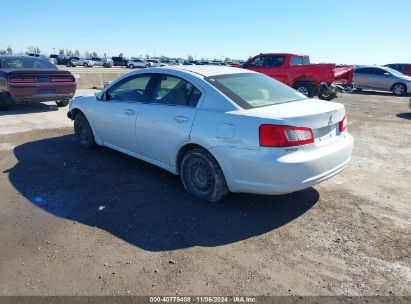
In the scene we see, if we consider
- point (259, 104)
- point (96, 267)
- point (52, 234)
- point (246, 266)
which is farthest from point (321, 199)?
point (52, 234)

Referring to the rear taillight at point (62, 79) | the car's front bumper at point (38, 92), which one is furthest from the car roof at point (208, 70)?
the rear taillight at point (62, 79)

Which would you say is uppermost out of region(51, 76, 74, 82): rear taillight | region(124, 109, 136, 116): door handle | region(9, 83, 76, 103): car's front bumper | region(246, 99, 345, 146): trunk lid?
region(246, 99, 345, 146): trunk lid

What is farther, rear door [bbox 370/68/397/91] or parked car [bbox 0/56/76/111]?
rear door [bbox 370/68/397/91]

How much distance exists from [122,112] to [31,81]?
5.51 meters

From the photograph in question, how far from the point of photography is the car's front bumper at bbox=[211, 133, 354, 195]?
353 cm

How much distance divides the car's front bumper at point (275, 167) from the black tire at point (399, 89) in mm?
16968

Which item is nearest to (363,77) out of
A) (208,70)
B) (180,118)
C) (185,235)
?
(208,70)

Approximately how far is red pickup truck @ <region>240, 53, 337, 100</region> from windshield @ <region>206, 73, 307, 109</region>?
9791 mm

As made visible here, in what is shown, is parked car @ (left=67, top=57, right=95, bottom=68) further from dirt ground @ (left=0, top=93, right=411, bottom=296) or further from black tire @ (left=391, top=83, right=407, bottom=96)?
dirt ground @ (left=0, top=93, right=411, bottom=296)

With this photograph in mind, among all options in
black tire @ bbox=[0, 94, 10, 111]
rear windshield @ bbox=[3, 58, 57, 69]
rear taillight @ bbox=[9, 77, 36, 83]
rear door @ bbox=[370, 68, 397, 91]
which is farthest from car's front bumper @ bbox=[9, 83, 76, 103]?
rear door @ bbox=[370, 68, 397, 91]

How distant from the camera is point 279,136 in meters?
3.51

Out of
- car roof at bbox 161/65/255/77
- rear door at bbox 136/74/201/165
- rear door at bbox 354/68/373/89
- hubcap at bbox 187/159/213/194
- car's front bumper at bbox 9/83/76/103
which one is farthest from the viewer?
rear door at bbox 354/68/373/89

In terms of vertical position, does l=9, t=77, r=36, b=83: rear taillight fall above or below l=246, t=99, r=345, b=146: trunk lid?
below

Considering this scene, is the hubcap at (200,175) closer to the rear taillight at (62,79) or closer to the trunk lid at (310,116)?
the trunk lid at (310,116)
